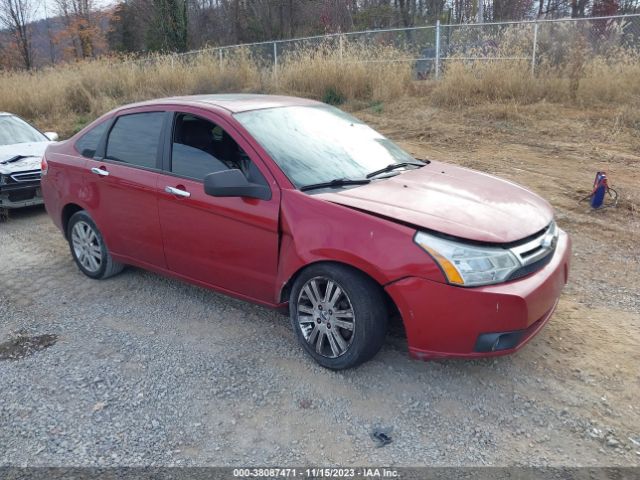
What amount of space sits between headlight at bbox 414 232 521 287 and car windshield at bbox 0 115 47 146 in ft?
24.3

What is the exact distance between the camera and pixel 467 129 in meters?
10.7

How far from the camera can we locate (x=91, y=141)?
5.01 m

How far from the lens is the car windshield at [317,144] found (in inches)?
150

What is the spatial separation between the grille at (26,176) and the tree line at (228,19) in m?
17.6

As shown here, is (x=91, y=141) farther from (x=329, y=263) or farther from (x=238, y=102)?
(x=329, y=263)

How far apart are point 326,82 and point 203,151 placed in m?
10.9

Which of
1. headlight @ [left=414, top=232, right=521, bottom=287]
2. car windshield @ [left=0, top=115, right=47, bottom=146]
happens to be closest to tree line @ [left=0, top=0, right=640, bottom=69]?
car windshield @ [left=0, top=115, right=47, bottom=146]

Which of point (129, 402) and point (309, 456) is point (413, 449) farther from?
point (129, 402)

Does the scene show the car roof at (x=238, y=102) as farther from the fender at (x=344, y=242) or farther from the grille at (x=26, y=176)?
the grille at (x=26, y=176)

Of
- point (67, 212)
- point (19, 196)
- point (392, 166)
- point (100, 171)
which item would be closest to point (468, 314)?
point (392, 166)

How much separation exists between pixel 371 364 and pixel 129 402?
Result: 1.49 meters

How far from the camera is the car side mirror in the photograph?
3.61m

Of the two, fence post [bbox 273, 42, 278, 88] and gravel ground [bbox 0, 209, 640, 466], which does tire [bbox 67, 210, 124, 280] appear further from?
fence post [bbox 273, 42, 278, 88]

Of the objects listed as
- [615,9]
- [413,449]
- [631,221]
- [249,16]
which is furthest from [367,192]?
[249,16]
